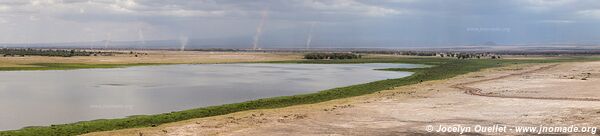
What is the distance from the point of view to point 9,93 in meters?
45.4

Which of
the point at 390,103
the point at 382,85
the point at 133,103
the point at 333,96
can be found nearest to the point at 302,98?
the point at 333,96

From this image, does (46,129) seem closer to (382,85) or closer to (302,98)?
(302,98)

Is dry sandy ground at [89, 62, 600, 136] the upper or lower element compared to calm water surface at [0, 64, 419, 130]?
upper

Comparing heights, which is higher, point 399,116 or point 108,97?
point 399,116

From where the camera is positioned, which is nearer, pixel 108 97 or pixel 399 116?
pixel 399 116

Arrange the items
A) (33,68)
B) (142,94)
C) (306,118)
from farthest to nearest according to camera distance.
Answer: (33,68) → (142,94) → (306,118)

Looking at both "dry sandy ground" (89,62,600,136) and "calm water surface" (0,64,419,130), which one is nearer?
"dry sandy ground" (89,62,600,136)

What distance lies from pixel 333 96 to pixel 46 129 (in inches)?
902

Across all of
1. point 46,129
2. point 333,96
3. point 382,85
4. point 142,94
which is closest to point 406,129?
point 46,129

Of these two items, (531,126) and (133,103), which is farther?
(133,103)

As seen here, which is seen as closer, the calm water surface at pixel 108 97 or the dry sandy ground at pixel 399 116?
the dry sandy ground at pixel 399 116

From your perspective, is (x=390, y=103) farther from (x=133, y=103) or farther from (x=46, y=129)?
(x=46, y=129)

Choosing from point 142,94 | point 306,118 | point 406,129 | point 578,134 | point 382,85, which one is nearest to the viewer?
point 578,134

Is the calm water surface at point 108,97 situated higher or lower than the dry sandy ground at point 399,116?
lower
